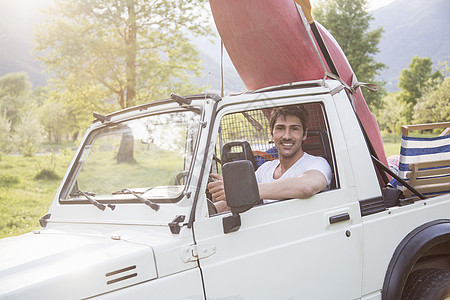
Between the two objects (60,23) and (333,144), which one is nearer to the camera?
(333,144)

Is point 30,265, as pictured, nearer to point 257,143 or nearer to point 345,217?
point 345,217

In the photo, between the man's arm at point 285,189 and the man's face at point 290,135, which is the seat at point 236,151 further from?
the man's arm at point 285,189

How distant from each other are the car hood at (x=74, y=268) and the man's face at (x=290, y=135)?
1.45 meters

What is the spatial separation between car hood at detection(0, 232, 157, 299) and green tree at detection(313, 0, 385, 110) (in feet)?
114

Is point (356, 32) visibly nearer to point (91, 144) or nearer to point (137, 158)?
point (137, 158)

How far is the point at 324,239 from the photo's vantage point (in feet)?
8.51

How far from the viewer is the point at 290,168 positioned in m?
3.10

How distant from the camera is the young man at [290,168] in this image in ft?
8.58

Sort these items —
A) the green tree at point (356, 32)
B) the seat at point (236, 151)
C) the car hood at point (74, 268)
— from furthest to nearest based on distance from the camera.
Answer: the green tree at point (356, 32) < the seat at point (236, 151) < the car hood at point (74, 268)

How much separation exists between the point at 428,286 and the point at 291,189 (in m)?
1.28

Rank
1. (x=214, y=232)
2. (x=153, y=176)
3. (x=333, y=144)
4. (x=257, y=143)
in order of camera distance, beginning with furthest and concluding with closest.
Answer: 1. (x=257, y=143)
2. (x=153, y=176)
3. (x=333, y=144)
4. (x=214, y=232)

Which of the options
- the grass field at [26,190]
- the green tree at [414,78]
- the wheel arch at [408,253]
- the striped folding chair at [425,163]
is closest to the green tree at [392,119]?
the green tree at [414,78]

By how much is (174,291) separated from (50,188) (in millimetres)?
14028

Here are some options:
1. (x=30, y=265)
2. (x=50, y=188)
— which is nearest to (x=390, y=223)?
(x=30, y=265)
